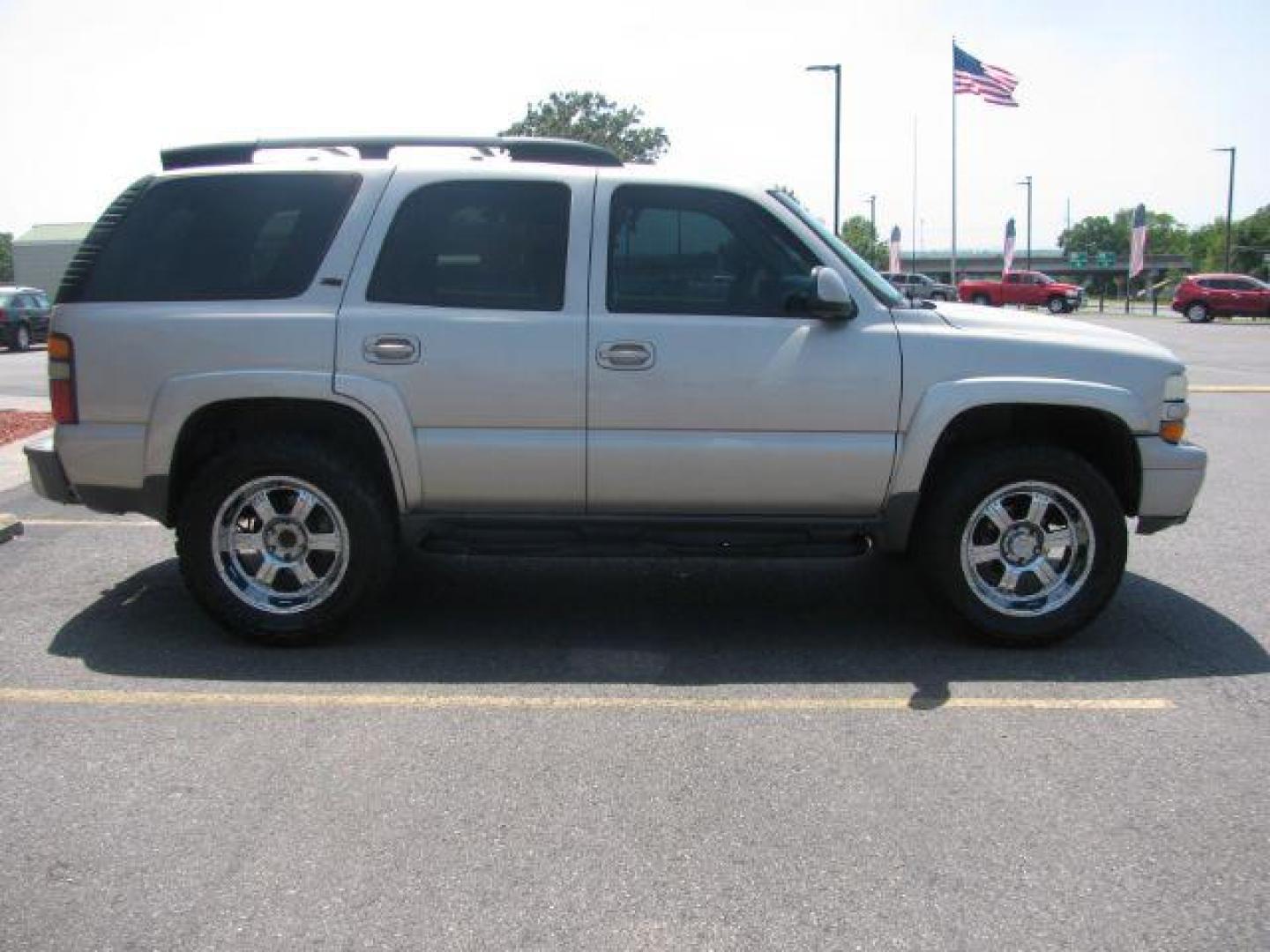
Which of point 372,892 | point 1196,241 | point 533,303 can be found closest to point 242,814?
point 372,892

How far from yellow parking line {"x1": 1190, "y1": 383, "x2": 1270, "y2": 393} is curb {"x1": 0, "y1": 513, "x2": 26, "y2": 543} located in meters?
14.0

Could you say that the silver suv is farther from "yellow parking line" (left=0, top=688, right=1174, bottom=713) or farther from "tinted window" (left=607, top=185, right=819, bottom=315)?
"yellow parking line" (left=0, top=688, right=1174, bottom=713)

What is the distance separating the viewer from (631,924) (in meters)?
2.94

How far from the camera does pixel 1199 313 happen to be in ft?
137

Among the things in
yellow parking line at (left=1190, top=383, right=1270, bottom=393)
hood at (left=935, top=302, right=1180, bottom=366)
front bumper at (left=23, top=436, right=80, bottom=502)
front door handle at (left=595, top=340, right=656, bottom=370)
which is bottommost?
yellow parking line at (left=1190, top=383, right=1270, bottom=393)

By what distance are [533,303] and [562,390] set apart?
1.30 feet

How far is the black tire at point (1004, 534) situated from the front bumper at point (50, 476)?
148 inches

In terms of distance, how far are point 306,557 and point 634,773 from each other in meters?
1.98

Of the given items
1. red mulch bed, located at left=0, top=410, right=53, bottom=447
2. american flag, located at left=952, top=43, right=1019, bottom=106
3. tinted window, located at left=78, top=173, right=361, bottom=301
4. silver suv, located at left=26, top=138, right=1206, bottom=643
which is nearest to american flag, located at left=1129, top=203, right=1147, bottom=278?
american flag, located at left=952, top=43, right=1019, bottom=106

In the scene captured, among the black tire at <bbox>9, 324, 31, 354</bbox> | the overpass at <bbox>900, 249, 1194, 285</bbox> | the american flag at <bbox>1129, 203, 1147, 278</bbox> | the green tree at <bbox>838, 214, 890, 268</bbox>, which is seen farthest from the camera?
the overpass at <bbox>900, 249, 1194, 285</bbox>

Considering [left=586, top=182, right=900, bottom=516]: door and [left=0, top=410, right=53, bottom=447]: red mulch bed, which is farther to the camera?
[left=0, top=410, right=53, bottom=447]: red mulch bed

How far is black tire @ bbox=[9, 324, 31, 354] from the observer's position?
27969mm

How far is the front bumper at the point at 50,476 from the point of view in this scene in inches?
201

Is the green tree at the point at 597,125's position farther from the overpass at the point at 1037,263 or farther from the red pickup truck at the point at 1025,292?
the overpass at the point at 1037,263
